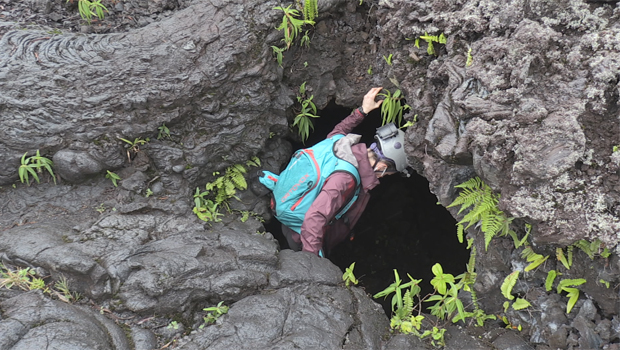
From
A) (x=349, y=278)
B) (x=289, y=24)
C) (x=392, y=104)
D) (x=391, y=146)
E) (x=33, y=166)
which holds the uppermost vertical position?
(x=289, y=24)

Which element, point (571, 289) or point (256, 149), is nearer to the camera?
point (571, 289)

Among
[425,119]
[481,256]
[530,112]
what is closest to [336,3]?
[425,119]

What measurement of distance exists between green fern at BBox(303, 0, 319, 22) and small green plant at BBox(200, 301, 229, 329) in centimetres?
351

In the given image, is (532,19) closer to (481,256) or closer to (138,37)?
(481,256)

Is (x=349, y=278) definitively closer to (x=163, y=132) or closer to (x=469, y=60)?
(x=469, y=60)

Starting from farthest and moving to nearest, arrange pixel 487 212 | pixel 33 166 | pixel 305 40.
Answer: pixel 305 40
pixel 33 166
pixel 487 212

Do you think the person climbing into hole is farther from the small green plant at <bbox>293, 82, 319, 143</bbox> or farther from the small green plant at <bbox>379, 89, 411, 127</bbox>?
the small green plant at <bbox>293, 82, 319, 143</bbox>

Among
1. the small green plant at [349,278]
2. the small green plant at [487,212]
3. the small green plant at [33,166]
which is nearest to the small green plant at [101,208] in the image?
the small green plant at [33,166]

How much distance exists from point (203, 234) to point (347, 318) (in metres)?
1.82

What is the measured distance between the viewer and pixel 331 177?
4.92 meters

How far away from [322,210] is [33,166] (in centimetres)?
323

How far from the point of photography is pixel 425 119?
424 cm

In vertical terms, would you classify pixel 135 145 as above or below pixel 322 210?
above

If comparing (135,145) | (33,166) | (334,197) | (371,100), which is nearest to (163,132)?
(135,145)
